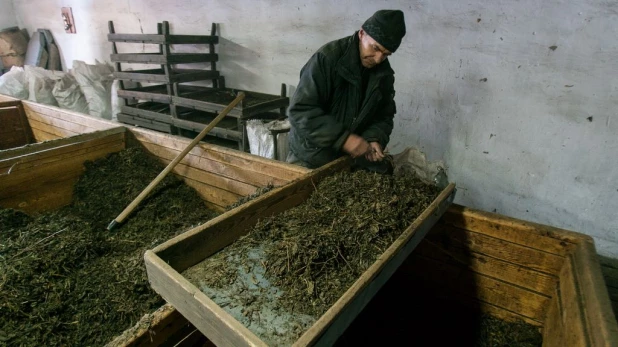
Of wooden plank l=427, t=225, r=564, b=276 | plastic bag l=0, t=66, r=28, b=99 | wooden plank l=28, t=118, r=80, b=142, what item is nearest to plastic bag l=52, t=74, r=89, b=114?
plastic bag l=0, t=66, r=28, b=99

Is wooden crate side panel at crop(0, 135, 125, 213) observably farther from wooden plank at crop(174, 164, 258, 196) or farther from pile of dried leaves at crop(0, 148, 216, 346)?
wooden plank at crop(174, 164, 258, 196)

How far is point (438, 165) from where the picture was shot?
7.09 ft

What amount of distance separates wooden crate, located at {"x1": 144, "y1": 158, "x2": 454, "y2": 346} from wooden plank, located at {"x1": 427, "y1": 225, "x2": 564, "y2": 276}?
0.83 feet

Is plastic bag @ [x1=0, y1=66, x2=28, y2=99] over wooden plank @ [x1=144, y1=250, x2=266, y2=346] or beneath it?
beneath

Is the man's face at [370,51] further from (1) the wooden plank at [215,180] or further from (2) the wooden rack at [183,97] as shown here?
(2) the wooden rack at [183,97]

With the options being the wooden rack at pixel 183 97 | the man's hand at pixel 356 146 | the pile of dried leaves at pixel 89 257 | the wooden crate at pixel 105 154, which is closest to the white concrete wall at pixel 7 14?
the wooden rack at pixel 183 97

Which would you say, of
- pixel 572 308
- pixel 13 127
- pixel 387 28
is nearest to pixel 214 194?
pixel 387 28

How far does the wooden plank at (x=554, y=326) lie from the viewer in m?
1.35

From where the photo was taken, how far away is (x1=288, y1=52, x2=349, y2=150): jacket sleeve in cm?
203

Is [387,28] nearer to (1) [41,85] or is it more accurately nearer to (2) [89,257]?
(2) [89,257]

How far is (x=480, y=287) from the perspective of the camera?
6.08 feet

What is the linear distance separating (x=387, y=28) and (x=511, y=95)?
1510mm

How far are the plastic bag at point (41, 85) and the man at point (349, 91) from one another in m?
5.00

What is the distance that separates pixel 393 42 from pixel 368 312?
62.2 inches
